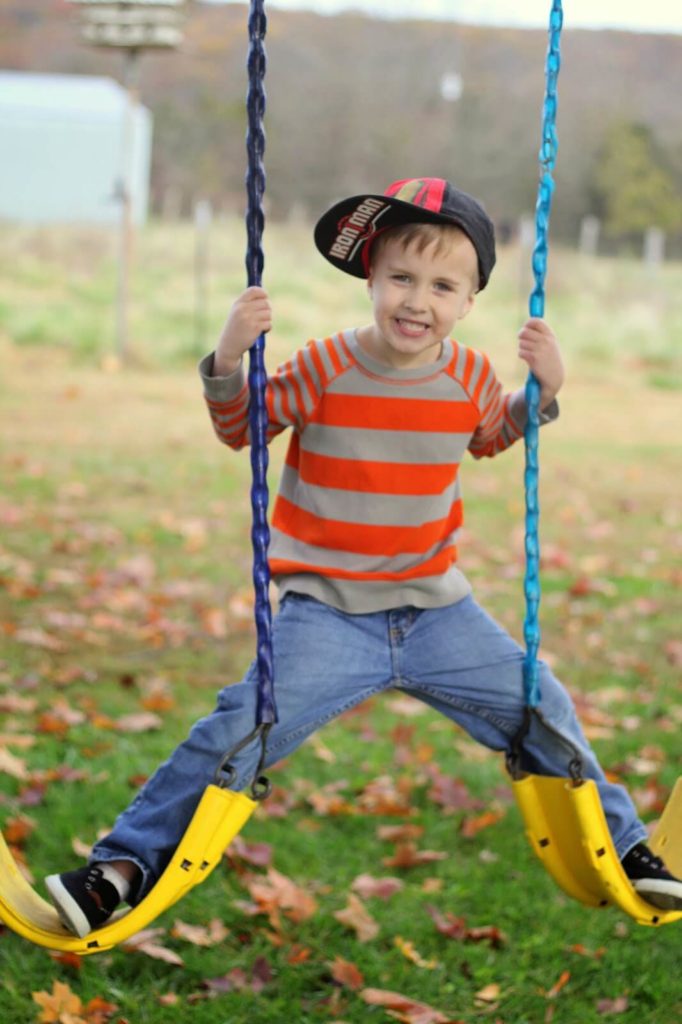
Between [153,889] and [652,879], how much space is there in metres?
1.02

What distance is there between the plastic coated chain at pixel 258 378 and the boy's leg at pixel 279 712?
2.7 inches

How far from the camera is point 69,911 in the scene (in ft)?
7.97

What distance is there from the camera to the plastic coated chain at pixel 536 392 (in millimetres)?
2443

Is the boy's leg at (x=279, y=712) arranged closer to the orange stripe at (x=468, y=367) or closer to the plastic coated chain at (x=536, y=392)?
the plastic coated chain at (x=536, y=392)

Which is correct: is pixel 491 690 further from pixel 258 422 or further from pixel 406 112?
pixel 406 112

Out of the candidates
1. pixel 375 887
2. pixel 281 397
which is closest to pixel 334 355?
pixel 281 397

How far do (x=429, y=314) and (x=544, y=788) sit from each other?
979 mm

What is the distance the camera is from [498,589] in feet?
21.8

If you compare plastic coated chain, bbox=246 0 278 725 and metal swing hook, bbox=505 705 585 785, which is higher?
plastic coated chain, bbox=246 0 278 725

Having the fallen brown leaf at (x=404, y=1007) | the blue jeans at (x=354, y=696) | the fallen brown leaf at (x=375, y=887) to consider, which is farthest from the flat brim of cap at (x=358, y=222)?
the fallen brown leaf at (x=375, y=887)

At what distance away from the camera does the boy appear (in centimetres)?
255

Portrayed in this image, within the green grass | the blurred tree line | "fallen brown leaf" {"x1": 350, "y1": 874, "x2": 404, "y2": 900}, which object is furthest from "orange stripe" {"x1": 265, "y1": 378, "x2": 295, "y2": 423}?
the blurred tree line

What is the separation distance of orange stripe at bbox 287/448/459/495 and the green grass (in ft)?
3.91

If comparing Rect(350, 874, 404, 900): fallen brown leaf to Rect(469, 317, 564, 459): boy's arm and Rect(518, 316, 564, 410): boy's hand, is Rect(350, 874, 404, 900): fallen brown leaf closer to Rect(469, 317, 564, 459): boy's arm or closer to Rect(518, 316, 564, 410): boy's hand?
Rect(469, 317, 564, 459): boy's arm
